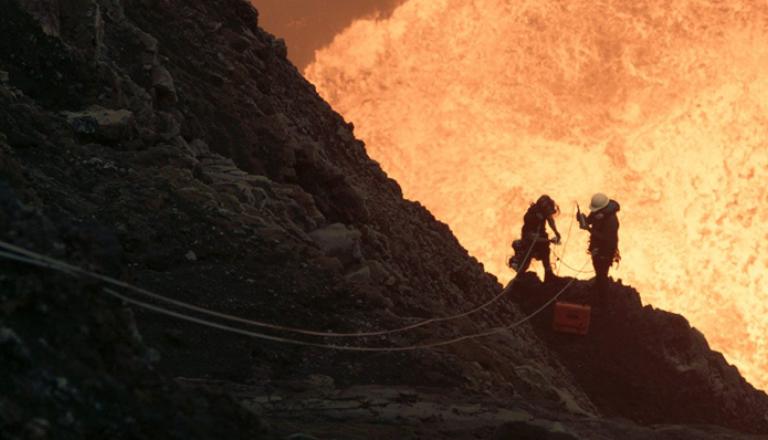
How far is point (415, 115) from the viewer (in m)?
34.4

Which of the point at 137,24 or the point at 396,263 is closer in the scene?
the point at 396,263

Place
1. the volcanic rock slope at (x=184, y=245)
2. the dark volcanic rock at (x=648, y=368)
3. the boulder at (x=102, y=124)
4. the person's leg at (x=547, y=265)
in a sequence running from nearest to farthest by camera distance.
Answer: the volcanic rock slope at (x=184, y=245), the boulder at (x=102, y=124), the dark volcanic rock at (x=648, y=368), the person's leg at (x=547, y=265)

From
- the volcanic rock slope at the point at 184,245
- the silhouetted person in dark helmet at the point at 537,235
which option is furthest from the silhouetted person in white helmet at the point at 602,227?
the volcanic rock slope at the point at 184,245

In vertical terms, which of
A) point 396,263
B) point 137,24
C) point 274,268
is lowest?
point 274,268

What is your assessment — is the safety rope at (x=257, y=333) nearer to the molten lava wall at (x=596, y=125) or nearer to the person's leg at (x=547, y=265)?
the person's leg at (x=547, y=265)

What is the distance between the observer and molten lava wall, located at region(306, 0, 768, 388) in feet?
102

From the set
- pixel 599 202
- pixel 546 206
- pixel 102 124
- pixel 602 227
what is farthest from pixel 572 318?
pixel 102 124

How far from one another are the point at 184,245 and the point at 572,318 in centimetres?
733

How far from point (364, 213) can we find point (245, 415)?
8713 mm

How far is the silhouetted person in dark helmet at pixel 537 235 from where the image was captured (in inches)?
602

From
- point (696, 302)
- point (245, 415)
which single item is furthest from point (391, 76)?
point (245, 415)

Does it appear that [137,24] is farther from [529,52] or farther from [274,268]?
[529,52]

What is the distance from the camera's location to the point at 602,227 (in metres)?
14.3

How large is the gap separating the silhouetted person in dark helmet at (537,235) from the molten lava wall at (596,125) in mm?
14625
